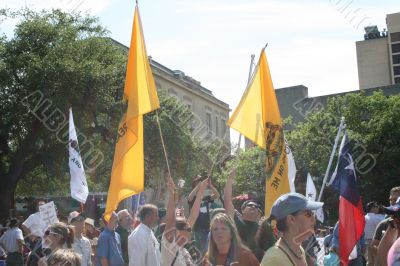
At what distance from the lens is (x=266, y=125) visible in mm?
8586

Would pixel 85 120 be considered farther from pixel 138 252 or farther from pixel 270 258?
pixel 270 258

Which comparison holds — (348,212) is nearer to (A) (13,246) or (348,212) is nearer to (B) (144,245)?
(B) (144,245)

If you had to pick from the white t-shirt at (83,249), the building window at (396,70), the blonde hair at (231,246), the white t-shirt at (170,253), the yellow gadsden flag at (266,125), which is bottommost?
the white t-shirt at (83,249)

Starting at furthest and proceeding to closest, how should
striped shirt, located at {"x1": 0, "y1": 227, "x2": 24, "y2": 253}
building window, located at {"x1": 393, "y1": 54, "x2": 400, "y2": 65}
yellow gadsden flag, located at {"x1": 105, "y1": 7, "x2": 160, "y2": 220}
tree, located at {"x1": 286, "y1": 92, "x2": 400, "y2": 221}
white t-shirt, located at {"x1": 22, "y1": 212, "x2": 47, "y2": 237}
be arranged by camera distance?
building window, located at {"x1": 393, "y1": 54, "x2": 400, "y2": 65}, tree, located at {"x1": 286, "y1": 92, "x2": 400, "y2": 221}, striped shirt, located at {"x1": 0, "y1": 227, "x2": 24, "y2": 253}, white t-shirt, located at {"x1": 22, "y1": 212, "x2": 47, "y2": 237}, yellow gadsden flag, located at {"x1": 105, "y1": 7, "x2": 160, "y2": 220}

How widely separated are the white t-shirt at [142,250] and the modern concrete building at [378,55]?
6012 cm

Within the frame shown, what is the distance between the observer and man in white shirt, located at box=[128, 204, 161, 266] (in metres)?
6.94

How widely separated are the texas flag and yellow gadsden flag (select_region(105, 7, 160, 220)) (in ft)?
9.18

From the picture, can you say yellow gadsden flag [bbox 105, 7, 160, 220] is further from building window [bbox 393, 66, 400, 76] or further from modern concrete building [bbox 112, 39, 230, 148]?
building window [bbox 393, 66, 400, 76]

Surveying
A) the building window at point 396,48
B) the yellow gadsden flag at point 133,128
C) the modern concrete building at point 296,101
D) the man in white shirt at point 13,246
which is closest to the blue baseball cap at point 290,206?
the yellow gadsden flag at point 133,128

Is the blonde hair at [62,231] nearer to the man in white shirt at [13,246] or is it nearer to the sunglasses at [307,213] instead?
the sunglasses at [307,213]

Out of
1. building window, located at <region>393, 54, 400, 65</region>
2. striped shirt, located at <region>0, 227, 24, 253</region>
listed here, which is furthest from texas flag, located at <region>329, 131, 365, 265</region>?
building window, located at <region>393, 54, 400, 65</region>

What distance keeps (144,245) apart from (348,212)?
2.98 m

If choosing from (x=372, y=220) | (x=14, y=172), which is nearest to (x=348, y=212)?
(x=372, y=220)

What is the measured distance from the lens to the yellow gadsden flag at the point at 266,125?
8.33 m
